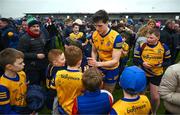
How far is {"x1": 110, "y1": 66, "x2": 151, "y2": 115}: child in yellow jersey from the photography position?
2801mm

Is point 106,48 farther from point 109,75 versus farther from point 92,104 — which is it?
point 92,104

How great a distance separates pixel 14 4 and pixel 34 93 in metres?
35.5

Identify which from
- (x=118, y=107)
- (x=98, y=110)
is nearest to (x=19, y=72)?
(x=98, y=110)

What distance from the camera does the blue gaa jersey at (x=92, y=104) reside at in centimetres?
294

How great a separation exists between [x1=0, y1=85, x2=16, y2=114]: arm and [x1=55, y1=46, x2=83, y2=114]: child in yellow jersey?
1.92 feet

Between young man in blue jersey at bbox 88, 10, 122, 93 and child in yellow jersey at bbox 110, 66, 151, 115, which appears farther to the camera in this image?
A: young man in blue jersey at bbox 88, 10, 122, 93

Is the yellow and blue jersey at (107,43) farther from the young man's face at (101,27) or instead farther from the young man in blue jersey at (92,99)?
the young man in blue jersey at (92,99)

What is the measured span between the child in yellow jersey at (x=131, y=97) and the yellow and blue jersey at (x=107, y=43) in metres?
1.47

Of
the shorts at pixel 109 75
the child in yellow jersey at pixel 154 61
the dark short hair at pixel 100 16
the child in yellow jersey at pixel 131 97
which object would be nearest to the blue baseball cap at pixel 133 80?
the child in yellow jersey at pixel 131 97

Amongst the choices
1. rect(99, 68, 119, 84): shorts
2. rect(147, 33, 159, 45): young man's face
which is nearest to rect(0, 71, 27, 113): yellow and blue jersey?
rect(99, 68, 119, 84): shorts

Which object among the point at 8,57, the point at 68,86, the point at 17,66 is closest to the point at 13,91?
the point at 17,66

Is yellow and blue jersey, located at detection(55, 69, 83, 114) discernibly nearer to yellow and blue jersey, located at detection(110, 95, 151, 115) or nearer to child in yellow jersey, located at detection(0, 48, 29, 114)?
child in yellow jersey, located at detection(0, 48, 29, 114)

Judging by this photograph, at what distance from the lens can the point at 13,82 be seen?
345cm

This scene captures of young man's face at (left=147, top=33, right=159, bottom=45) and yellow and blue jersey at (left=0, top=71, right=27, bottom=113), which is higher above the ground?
young man's face at (left=147, top=33, right=159, bottom=45)
